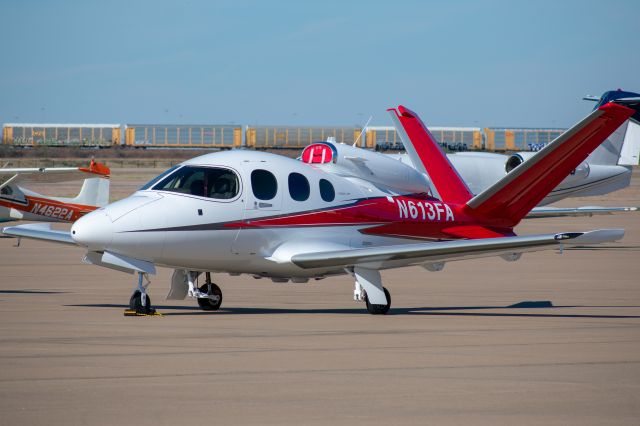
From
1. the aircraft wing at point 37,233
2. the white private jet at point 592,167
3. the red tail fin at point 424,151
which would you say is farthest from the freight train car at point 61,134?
the aircraft wing at point 37,233

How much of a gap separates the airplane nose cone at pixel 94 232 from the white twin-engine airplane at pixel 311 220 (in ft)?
0.04

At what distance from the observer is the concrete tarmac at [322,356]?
868 centimetres

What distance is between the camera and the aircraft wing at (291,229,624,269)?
49.2 ft

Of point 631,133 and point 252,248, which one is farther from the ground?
point 631,133

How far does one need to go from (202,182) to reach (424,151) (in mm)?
5176

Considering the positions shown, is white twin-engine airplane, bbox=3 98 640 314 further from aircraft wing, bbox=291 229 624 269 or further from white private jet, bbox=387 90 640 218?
white private jet, bbox=387 90 640 218

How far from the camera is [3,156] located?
415 ft

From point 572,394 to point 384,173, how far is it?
28.3 feet

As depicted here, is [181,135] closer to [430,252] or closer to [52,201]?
[52,201]

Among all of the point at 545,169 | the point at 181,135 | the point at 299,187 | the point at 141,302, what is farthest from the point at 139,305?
the point at 181,135

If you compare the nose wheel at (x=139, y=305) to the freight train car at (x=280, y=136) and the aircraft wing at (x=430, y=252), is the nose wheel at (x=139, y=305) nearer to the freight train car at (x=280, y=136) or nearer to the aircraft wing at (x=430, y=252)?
the aircraft wing at (x=430, y=252)

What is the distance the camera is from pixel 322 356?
11.6 meters

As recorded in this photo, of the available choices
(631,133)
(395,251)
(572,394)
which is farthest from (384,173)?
(631,133)

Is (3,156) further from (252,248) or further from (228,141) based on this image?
(252,248)
